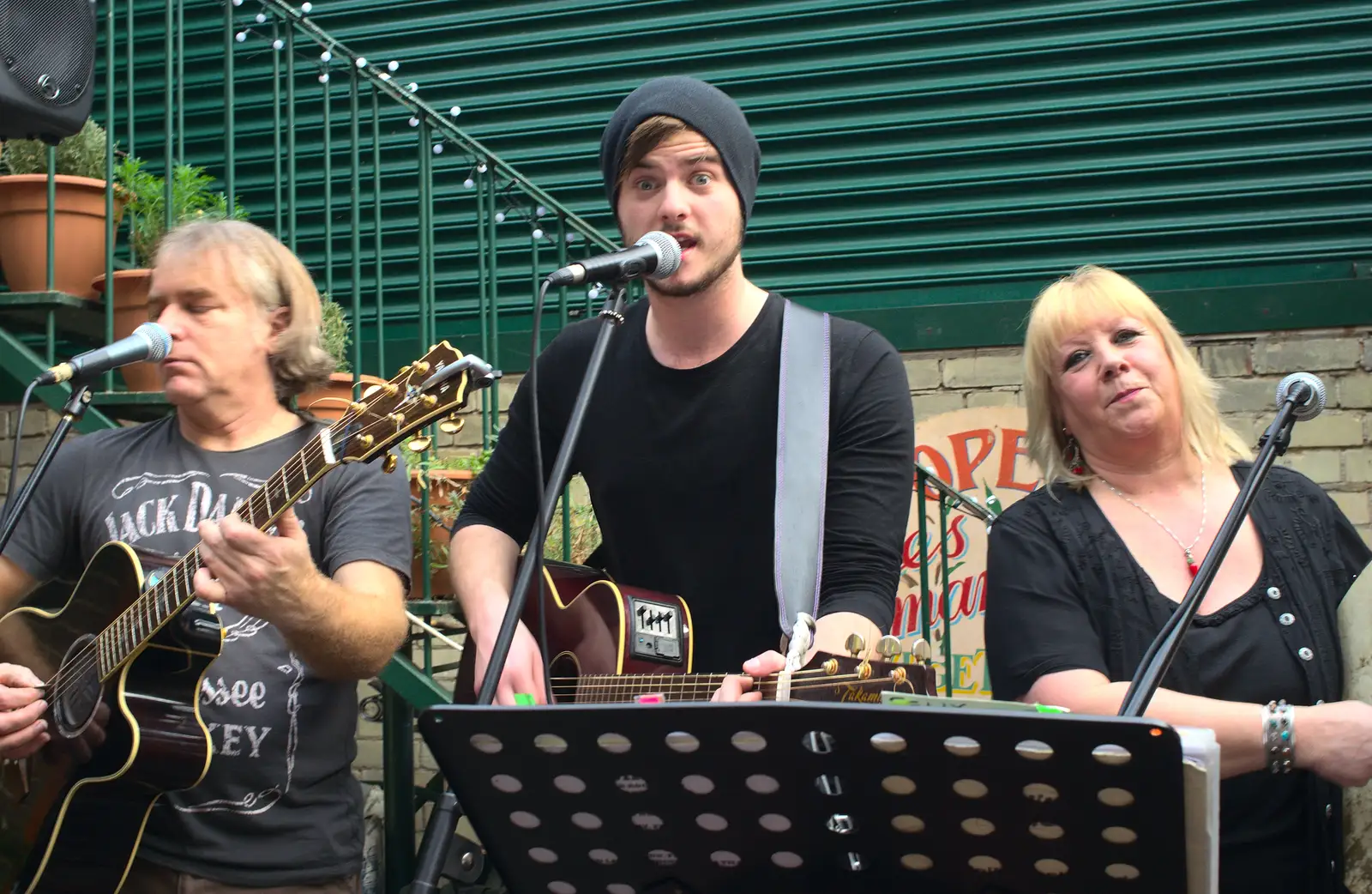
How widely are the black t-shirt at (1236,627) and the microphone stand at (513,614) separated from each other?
0.92 meters

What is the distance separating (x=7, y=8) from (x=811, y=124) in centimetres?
380

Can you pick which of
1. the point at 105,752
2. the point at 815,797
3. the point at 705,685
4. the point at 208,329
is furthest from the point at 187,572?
the point at 815,797

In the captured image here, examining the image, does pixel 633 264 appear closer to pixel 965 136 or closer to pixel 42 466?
pixel 42 466

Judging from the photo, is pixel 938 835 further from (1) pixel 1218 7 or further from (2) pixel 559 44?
(2) pixel 559 44

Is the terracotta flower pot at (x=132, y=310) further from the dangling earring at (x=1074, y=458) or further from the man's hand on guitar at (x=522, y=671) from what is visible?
the dangling earring at (x=1074, y=458)

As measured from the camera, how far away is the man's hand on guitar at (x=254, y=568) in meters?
2.52

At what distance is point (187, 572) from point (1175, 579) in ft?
6.21

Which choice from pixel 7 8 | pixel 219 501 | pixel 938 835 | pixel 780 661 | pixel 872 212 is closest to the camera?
pixel 938 835

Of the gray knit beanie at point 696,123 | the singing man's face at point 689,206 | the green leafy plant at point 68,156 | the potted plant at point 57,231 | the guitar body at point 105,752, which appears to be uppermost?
the green leafy plant at point 68,156

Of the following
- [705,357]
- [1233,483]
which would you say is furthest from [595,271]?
[1233,483]

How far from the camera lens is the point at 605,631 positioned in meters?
2.74

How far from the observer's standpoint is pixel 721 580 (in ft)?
9.04

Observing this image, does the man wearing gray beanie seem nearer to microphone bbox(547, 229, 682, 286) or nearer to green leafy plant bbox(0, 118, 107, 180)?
microphone bbox(547, 229, 682, 286)

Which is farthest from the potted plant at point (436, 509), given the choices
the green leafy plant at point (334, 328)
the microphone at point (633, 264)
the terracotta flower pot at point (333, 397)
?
the microphone at point (633, 264)
